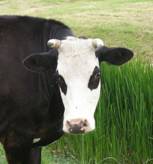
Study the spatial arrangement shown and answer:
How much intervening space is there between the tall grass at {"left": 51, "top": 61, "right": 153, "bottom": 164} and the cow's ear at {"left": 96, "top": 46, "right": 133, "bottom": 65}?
4.02 ft

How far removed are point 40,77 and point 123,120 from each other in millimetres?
1402

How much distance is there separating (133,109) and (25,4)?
17424 millimetres

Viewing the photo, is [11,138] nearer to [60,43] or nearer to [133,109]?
[60,43]

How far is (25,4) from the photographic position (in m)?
22.9

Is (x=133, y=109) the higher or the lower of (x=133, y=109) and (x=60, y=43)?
the lower

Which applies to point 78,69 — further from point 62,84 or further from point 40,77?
point 40,77

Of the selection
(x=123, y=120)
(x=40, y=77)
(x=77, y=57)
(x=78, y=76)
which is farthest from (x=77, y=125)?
(x=123, y=120)

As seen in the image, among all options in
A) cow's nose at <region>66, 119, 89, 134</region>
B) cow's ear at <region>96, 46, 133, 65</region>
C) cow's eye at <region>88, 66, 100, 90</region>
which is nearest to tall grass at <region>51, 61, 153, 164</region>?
cow's ear at <region>96, 46, 133, 65</region>

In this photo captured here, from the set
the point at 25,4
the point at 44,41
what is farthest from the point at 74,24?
the point at 44,41

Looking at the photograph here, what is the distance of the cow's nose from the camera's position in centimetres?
415

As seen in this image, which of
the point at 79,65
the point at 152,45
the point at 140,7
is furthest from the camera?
the point at 140,7

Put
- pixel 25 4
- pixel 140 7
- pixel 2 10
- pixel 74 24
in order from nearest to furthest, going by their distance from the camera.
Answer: pixel 74 24 < pixel 140 7 < pixel 2 10 < pixel 25 4

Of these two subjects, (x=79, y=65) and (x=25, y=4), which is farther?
(x=25, y=4)

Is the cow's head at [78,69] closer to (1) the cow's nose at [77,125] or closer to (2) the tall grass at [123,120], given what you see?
(1) the cow's nose at [77,125]
